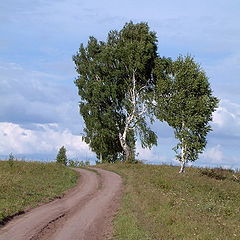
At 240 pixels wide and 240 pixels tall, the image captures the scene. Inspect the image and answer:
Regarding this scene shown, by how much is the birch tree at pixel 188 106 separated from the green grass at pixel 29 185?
1463cm

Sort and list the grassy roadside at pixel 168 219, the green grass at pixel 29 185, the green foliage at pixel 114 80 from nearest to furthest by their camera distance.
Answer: the grassy roadside at pixel 168 219 < the green grass at pixel 29 185 < the green foliage at pixel 114 80

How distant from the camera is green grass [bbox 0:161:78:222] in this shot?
970 inches

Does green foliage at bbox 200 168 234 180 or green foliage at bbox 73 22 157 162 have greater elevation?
green foliage at bbox 73 22 157 162

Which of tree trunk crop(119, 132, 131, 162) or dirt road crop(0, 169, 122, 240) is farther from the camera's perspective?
tree trunk crop(119, 132, 131, 162)

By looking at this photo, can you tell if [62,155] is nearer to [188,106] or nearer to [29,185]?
[188,106]

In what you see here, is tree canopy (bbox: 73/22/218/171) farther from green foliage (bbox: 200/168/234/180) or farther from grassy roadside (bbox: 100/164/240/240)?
grassy roadside (bbox: 100/164/240/240)

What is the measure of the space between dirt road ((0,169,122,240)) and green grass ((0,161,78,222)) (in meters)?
0.85

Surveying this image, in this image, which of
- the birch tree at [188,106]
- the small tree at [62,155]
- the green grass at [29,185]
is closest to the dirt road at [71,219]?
the green grass at [29,185]

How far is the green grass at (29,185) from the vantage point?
2464 centimetres

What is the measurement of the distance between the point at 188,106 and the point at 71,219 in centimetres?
3108

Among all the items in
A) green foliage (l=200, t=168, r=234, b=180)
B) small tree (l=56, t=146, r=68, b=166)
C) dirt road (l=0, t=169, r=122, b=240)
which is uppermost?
small tree (l=56, t=146, r=68, b=166)

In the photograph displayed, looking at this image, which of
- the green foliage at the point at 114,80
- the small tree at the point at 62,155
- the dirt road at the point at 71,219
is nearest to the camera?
the dirt road at the point at 71,219

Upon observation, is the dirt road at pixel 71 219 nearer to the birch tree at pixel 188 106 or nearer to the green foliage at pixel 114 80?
the birch tree at pixel 188 106

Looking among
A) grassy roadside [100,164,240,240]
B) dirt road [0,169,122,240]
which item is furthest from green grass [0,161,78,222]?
grassy roadside [100,164,240,240]
